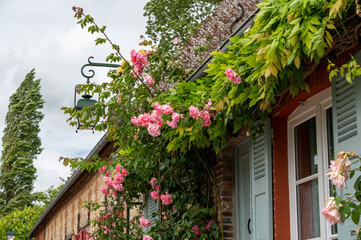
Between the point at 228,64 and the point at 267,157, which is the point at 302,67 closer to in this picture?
the point at 228,64

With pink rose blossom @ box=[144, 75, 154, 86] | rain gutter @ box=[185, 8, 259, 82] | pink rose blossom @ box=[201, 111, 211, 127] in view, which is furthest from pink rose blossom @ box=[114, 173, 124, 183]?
pink rose blossom @ box=[201, 111, 211, 127]

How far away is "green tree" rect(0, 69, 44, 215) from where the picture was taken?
46688 mm

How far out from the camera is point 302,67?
5.48 meters

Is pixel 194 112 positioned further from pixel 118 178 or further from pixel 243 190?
pixel 118 178

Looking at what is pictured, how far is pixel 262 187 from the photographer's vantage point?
6559 mm

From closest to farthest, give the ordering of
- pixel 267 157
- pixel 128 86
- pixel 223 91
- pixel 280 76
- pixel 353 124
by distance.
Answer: pixel 353 124 → pixel 280 76 → pixel 223 91 → pixel 267 157 → pixel 128 86

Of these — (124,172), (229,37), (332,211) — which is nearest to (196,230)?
(124,172)

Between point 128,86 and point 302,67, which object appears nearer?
point 302,67

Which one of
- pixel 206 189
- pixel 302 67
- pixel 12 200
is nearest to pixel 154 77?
pixel 206 189

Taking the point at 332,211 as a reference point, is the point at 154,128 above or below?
above

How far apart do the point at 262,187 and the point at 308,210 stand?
59 centimetres

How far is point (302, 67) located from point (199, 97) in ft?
5.50

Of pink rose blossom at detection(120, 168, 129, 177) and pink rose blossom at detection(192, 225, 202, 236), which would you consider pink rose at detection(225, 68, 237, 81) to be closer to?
pink rose blossom at detection(192, 225, 202, 236)

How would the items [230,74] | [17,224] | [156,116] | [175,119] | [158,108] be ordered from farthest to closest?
1. [17,224]
2. [156,116]
3. [158,108]
4. [175,119]
5. [230,74]
